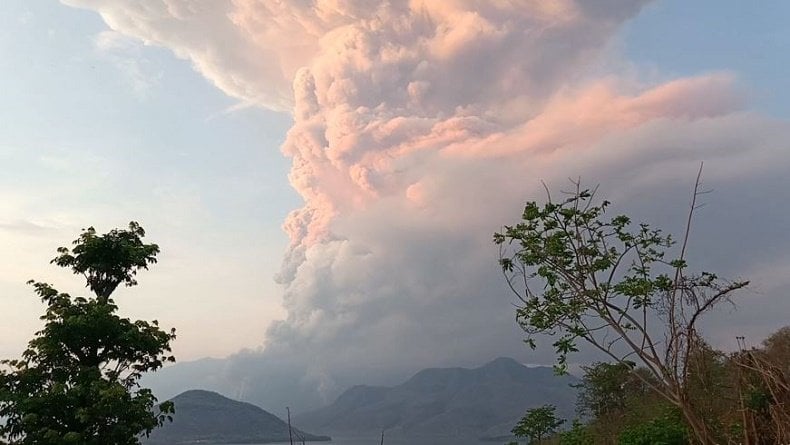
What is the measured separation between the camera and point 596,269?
49.5ft

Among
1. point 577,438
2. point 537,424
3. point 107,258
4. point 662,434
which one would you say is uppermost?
point 107,258

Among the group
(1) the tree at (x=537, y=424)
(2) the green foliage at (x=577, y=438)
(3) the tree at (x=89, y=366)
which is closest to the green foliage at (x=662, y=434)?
(2) the green foliage at (x=577, y=438)

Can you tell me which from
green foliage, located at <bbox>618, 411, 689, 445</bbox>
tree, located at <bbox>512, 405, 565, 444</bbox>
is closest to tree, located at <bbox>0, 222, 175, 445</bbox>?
green foliage, located at <bbox>618, 411, 689, 445</bbox>

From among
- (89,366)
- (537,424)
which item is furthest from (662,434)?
(537,424)

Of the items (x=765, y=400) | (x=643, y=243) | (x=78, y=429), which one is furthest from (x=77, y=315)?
(x=765, y=400)

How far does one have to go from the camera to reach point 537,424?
205ft

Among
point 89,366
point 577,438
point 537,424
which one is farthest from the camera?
point 537,424

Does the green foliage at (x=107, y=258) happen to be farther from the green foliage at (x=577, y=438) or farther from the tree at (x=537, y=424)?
the tree at (x=537, y=424)

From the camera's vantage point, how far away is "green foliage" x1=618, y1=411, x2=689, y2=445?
2306 cm

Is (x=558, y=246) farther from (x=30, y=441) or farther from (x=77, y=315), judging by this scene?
(x=30, y=441)

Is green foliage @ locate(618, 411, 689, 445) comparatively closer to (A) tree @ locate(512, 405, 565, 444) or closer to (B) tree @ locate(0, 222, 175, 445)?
(B) tree @ locate(0, 222, 175, 445)

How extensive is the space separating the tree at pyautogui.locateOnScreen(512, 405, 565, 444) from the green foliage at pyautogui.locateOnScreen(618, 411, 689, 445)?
38923 millimetres

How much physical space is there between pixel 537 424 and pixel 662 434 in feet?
136

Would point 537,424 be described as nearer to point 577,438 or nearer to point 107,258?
point 577,438
